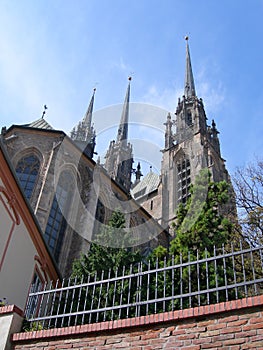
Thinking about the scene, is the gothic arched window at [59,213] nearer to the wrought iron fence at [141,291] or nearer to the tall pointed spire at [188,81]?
the wrought iron fence at [141,291]

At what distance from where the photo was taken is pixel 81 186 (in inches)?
791

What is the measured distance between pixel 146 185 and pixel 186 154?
1019 centimetres

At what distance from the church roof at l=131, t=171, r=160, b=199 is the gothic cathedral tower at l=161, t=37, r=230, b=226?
583cm

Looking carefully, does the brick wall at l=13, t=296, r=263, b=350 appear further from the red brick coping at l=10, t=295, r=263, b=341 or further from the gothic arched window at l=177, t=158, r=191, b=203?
the gothic arched window at l=177, t=158, r=191, b=203

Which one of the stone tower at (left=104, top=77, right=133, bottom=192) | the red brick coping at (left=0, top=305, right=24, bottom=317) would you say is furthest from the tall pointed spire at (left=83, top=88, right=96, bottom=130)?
the red brick coping at (left=0, top=305, right=24, bottom=317)

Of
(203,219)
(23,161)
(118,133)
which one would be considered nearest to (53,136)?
→ (23,161)

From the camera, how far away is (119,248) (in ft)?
44.7

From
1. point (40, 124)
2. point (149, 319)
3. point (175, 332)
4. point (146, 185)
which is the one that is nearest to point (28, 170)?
point (40, 124)

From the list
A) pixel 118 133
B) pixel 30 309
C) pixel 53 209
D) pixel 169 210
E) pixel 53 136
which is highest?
pixel 118 133

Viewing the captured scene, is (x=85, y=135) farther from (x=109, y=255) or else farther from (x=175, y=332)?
(x=175, y=332)

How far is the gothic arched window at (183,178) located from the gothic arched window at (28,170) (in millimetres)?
17373

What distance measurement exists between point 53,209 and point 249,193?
31.8 ft

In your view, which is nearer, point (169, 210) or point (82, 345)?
point (82, 345)

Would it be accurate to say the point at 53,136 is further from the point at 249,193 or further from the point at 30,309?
the point at 30,309
